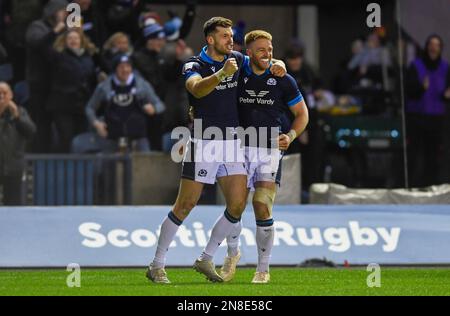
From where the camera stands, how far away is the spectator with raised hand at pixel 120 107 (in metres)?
18.2

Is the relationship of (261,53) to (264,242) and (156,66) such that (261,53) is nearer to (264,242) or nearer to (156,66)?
(264,242)

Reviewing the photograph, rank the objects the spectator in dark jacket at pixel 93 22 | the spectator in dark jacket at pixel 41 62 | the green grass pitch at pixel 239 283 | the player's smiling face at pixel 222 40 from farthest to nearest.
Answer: the spectator in dark jacket at pixel 93 22, the spectator in dark jacket at pixel 41 62, the player's smiling face at pixel 222 40, the green grass pitch at pixel 239 283

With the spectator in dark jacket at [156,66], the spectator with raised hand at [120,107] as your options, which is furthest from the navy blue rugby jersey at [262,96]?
the spectator in dark jacket at [156,66]

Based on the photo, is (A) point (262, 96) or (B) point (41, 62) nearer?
(A) point (262, 96)

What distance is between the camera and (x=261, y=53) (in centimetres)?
1270

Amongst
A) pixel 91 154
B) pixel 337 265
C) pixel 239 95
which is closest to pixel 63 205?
pixel 91 154

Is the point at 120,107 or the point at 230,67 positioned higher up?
the point at 230,67

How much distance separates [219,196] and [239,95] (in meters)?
5.24

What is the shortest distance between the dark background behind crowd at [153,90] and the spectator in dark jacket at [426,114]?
0.05ft

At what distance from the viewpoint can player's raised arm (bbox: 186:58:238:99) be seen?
1179cm

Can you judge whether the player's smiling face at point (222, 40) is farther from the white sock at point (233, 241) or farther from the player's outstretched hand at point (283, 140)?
the white sock at point (233, 241)

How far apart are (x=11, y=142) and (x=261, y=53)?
18.1 ft

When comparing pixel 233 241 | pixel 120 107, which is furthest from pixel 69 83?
pixel 233 241

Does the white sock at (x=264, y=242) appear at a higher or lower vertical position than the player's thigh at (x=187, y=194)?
lower
